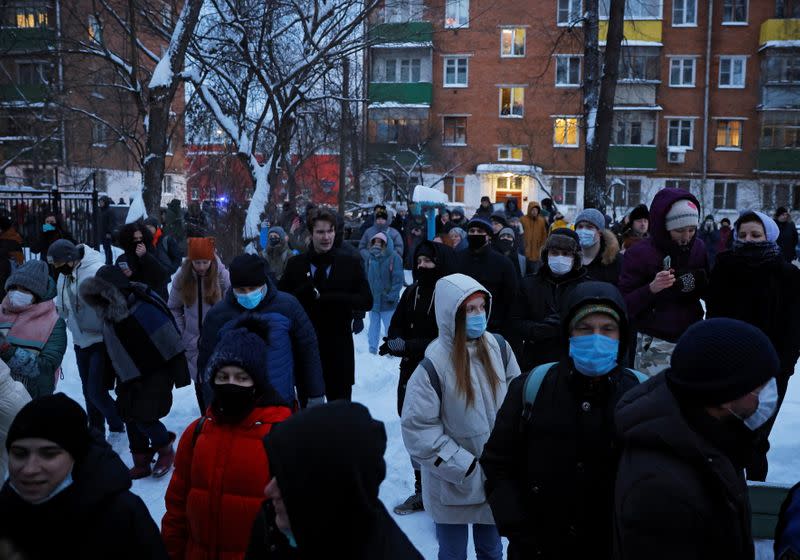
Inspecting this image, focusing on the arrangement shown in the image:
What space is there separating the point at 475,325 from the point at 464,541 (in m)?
1.14

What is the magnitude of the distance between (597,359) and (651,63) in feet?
134

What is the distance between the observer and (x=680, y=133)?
3997 centimetres

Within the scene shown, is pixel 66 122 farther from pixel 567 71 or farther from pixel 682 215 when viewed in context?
pixel 682 215

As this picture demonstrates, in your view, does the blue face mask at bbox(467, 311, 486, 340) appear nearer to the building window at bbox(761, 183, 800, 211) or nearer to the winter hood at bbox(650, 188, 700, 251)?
the winter hood at bbox(650, 188, 700, 251)

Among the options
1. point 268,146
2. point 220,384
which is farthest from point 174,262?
point 268,146

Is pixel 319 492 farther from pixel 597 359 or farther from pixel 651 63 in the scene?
pixel 651 63

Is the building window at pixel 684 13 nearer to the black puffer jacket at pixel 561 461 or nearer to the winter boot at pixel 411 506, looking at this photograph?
the winter boot at pixel 411 506

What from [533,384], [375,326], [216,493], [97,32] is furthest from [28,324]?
[97,32]

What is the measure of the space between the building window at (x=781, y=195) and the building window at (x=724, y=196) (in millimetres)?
1624

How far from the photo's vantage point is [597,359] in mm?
2670

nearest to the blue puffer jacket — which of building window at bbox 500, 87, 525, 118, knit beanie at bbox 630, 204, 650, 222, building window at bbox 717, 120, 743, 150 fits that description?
knit beanie at bbox 630, 204, 650, 222

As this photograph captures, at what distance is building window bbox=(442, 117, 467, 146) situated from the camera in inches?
1657

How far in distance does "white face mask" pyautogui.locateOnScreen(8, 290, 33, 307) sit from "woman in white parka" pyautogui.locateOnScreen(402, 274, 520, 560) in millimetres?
3034

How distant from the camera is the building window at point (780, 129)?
1502 inches
